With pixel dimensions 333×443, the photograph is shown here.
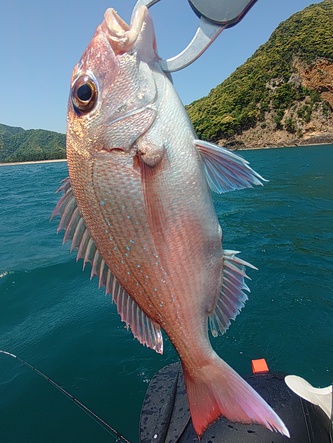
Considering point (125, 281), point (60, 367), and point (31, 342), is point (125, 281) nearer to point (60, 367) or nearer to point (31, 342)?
point (60, 367)

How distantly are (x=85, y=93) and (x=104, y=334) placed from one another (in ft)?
16.4

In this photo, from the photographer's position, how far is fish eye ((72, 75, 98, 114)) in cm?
163

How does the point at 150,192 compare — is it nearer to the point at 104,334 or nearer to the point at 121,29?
the point at 121,29

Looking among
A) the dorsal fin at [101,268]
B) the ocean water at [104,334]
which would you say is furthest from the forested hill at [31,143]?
the dorsal fin at [101,268]

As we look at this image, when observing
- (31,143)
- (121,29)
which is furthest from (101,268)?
(31,143)

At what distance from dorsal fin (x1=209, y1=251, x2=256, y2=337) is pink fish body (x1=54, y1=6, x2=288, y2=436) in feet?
0.42

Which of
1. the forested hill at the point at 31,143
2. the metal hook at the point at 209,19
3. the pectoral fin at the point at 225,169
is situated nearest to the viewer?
the metal hook at the point at 209,19

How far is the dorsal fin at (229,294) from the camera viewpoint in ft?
6.14

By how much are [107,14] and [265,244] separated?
866cm

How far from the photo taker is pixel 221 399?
1669mm

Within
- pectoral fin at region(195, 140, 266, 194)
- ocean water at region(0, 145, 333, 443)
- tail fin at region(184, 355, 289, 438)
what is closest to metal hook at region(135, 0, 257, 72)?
pectoral fin at region(195, 140, 266, 194)

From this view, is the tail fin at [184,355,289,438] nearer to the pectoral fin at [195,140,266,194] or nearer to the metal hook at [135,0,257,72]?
the pectoral fin at [195,140,266,194]

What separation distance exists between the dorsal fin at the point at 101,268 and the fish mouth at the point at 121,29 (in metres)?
→ 0.77

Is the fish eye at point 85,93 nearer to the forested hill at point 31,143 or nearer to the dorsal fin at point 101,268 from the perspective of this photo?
the dorsal fin at point 101,268
